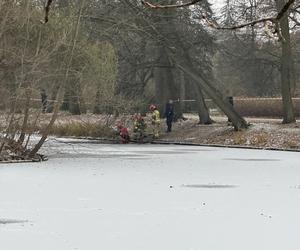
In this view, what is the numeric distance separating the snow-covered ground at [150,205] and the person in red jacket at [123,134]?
401 inches

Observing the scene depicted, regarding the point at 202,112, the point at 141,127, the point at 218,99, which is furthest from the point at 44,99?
the point at 202,112

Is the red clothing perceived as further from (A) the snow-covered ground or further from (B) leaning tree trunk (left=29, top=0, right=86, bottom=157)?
(A) the snow-covered ground

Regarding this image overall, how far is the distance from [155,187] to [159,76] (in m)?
21.9

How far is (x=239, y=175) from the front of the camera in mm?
14953

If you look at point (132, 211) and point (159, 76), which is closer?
point (132, 211)

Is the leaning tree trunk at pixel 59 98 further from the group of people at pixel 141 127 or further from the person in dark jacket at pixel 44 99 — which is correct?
the group of people at pixel 141 127

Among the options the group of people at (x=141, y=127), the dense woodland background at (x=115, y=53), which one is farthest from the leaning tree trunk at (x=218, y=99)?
the group of people at (x=141, y=127)

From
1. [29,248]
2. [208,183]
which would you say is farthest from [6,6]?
[29,248]

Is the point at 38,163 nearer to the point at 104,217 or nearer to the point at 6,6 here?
the point at 6,6

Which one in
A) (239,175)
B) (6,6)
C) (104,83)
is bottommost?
(239,175)

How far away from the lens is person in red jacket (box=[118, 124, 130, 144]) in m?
28.8

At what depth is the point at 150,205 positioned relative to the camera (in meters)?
10.2

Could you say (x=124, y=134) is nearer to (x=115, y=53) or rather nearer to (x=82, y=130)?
(x=82, y=130)

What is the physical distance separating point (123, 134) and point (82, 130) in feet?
7.49
